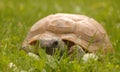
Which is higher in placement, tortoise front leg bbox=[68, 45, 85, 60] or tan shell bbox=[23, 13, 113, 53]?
tan shell bbox=[23, 13, 113, 53]

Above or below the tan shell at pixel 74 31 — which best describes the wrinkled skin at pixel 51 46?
below

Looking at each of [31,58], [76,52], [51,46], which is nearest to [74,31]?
[51,46]

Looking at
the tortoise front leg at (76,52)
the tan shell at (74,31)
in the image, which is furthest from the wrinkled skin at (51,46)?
the tan shell at (74,31)

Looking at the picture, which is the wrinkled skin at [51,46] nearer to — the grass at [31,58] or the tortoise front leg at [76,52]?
the tortoise front leg at [76,52]

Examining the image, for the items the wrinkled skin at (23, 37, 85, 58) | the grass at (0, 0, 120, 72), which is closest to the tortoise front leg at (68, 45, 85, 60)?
the wrinkled skin at (23, 37, 85, 58)

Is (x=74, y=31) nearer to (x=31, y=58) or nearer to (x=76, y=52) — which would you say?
(x=76, y=52)

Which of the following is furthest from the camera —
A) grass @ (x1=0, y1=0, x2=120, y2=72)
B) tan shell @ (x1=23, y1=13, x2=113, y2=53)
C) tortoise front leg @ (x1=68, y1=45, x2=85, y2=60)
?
tan shell @ (x1=23, y1=13, x2=113, y2=53)

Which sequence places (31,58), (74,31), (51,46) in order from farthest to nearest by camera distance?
(74,31), (51,46), (31,58)

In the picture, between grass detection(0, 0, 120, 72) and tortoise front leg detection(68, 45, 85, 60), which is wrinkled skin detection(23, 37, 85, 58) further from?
grass detection(0, 0, 120, 72)
